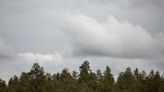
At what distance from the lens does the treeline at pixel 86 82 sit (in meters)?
104

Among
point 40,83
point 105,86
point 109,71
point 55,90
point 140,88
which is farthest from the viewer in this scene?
point 140,88

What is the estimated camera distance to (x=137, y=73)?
157 m

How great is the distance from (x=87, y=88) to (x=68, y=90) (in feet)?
22.0

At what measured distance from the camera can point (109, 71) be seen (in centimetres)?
13288

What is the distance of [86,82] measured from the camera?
4985 inches

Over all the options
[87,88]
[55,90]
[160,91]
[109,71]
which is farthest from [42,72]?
[160,91]

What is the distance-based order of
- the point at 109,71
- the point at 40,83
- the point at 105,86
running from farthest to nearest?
1. the point at 109,71
2. the point at 105,86
3. the point at 40,83

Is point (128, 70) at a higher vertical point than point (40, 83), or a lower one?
higher

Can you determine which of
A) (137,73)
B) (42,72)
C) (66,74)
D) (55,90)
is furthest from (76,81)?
(137,73)

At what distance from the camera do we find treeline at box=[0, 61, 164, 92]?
104m

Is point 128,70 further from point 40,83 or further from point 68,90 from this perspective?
point 40,83

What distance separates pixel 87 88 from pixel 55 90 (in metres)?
9.65

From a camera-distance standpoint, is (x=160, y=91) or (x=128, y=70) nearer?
(x=160, y=91)

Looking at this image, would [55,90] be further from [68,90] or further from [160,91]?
[160,91]
